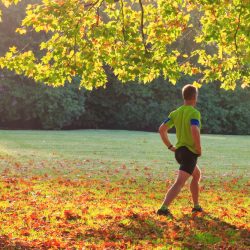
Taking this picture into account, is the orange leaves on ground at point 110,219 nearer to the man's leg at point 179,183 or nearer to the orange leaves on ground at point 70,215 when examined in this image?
the orange leaves on ground at point 70,215

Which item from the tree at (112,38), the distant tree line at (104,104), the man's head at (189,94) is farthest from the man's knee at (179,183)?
the distant tree line at (104,104)

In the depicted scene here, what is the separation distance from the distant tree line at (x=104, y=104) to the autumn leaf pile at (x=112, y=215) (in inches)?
1374

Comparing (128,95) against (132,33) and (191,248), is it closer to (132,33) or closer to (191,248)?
(132,33)

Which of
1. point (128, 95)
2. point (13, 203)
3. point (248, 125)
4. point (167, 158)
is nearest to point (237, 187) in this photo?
point (13, 203)

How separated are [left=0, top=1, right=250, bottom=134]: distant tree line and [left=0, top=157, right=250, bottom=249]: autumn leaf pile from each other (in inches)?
1374

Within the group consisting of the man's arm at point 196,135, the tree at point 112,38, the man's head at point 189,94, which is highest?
the tree at point 112,38

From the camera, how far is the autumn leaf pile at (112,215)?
618cm

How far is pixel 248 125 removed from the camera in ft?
185

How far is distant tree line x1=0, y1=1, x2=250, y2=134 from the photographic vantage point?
48.8m

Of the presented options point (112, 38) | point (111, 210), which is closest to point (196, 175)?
point (111, 210)

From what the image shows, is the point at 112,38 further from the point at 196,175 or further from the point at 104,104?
the point at 104,104

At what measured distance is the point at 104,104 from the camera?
2124 inches

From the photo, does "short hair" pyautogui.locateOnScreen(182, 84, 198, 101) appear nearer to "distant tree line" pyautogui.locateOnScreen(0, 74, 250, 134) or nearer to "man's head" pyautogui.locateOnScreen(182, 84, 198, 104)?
"man's head" pyautogui.locateOnScreen(182, 84, 198, 104)

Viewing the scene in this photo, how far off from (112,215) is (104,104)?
152 feet
